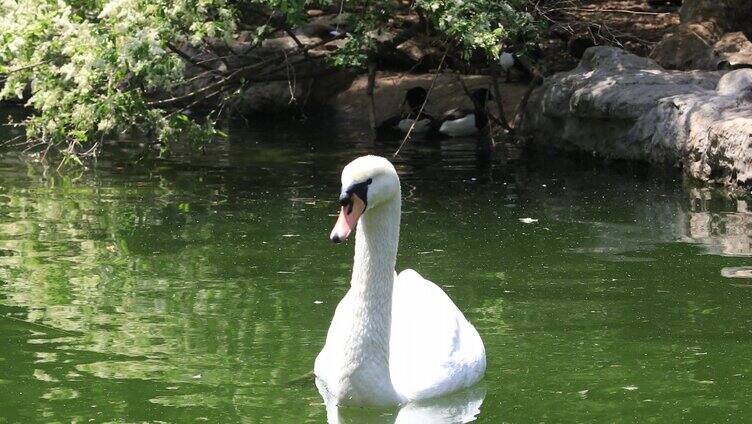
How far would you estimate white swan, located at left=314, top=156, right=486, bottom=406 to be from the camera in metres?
5.52

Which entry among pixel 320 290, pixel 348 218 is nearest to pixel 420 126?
pixel 320 290

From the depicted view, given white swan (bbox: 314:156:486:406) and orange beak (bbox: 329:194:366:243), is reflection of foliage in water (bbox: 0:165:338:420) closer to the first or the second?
white swan (bbox: 314:156:486:406)

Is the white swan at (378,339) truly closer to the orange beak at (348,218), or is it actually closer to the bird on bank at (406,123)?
the orange beak at (348,218)

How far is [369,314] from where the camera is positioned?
570 centimetres

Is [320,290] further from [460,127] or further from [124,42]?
[460,127]

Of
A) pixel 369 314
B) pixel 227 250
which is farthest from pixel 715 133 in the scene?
pixel 369 314

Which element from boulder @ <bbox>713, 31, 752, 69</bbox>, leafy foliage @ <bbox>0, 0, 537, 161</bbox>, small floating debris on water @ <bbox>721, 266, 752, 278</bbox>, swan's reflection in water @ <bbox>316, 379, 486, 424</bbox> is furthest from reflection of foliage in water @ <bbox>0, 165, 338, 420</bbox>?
boulder @ <bbox>713, 31, 752, 69</bbox>

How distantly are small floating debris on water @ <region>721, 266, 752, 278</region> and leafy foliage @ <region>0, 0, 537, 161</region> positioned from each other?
365cm

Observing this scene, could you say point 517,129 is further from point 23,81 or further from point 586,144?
point 23,81

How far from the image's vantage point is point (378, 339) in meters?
5.68

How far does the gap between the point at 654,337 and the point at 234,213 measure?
523 centimetres

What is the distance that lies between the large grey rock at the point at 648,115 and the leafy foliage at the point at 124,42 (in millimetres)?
2110

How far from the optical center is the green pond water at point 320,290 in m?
6.00

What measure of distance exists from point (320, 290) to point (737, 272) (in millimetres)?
2923
